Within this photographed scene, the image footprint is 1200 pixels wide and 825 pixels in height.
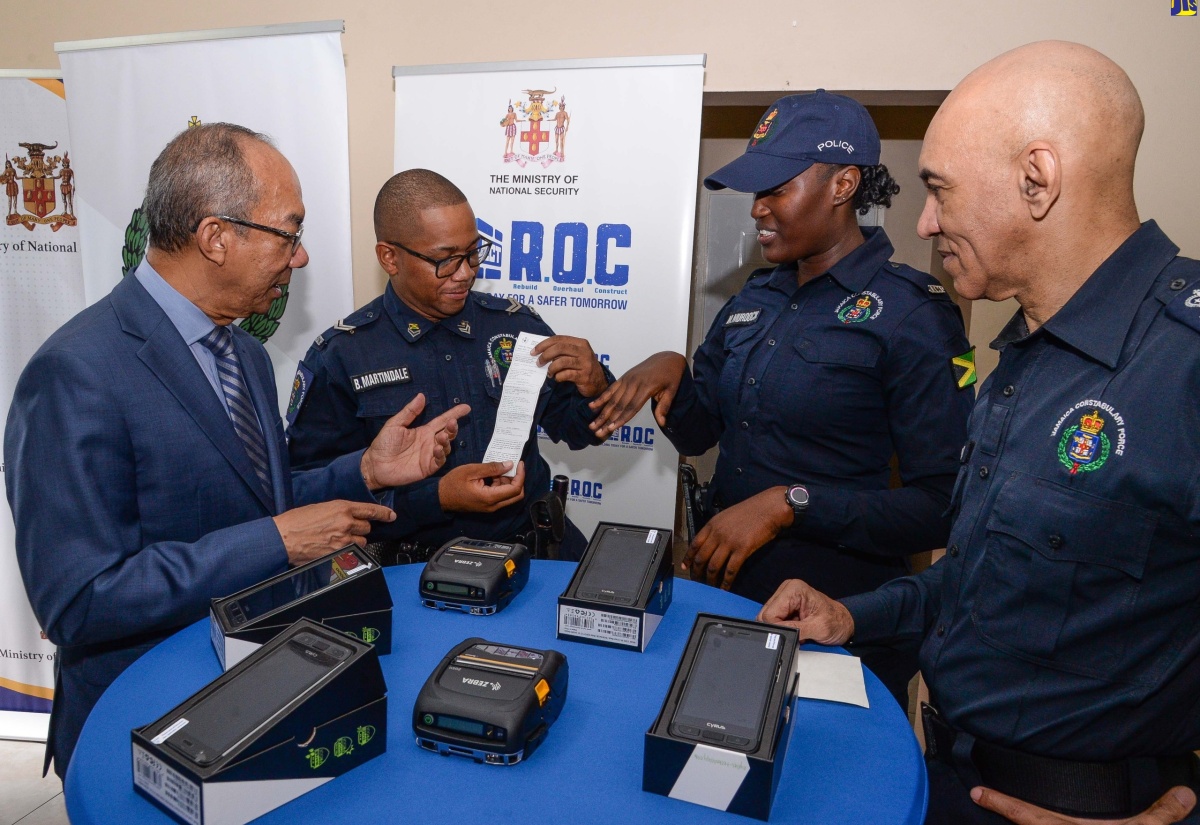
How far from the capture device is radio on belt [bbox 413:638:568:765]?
3.54ft

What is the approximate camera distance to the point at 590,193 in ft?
10.3

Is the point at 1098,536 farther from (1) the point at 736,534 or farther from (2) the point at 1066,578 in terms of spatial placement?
(1) the point at 736,534

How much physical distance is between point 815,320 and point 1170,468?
3.65ft

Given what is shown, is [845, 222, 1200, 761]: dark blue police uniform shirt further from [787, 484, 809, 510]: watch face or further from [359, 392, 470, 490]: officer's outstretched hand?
[359, 392, 470, 490]: officer's outstretched hand

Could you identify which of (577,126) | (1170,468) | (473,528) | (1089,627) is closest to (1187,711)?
(1089,627)

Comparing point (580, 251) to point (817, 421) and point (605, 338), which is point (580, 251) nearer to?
point (605, 338)

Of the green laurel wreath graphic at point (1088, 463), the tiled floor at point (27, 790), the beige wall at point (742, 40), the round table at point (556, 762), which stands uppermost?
the beige wall at point (742, 40)

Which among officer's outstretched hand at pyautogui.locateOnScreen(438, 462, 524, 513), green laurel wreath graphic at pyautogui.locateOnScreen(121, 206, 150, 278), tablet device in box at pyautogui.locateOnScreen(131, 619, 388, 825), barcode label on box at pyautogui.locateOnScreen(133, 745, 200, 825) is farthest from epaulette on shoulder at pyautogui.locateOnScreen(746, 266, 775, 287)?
green laurel wreath graphic at pyautogui.locateOnScreen(121, 206, 150, 278)

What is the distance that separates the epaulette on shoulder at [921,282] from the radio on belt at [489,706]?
139cm

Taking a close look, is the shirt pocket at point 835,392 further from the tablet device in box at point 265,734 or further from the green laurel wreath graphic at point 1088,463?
the tablet device in box at point 265,734

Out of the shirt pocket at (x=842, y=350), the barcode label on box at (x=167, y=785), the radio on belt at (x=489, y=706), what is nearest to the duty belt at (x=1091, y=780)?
the radio on belt at (x=489, y=706)

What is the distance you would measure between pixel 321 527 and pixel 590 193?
2005 mm

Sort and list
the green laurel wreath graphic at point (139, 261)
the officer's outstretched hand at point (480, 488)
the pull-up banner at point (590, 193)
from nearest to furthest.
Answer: the officer's outstretched hand at point (480, 488) < the pull-up banner at point (590, 193) < the green laurel wreath graphic at point (139, 261)

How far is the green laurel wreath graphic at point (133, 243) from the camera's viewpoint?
10.9 feet
